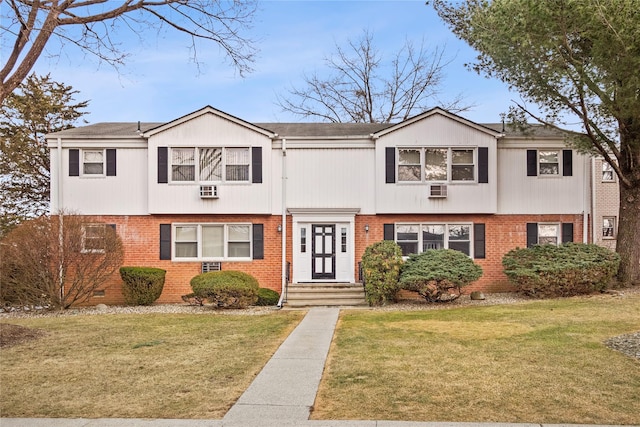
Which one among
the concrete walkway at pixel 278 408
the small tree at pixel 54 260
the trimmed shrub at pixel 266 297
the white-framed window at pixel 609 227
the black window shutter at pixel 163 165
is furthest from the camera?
the white-framed window at pixel 609 227

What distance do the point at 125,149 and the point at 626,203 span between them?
16042 mm

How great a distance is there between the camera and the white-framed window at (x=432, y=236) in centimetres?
1791

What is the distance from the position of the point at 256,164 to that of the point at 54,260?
659cm

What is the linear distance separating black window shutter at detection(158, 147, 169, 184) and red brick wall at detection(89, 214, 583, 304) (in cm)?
126

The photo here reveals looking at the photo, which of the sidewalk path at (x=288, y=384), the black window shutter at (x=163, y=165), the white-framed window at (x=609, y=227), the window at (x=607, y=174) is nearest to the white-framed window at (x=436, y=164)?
the window at (x=607, y=174)

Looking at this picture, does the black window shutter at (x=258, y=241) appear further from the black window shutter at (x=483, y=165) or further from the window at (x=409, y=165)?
the black window shutter at (x=483, y=165)

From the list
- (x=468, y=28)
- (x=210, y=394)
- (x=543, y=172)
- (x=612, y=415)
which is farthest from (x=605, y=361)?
(x=468, y=28)

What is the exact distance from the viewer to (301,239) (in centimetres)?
1780

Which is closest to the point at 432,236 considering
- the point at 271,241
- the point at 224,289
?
the point at 271,241

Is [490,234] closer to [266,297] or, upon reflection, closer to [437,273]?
[437,273]

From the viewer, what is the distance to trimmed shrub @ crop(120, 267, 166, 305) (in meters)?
16.5

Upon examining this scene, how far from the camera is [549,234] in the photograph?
18109 millimetres

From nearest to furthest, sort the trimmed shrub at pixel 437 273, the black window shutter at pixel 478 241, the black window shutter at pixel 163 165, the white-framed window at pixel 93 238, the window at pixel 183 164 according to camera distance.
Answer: the trimmed shrub at pixel 437 273 < the white-framed window at pixel 93 238 < the black window shutter at pixel 163 165 < the window at pixel 183 164 < the black window shutter at pixel 478 241

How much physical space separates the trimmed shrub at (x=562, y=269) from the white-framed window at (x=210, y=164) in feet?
29.2
